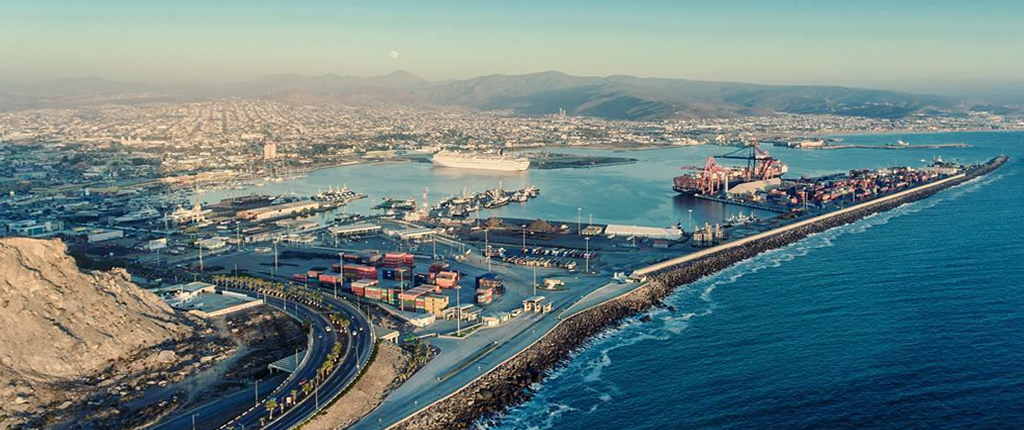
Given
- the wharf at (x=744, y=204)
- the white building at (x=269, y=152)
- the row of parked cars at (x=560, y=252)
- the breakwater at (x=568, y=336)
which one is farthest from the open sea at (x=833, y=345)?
the white building at (x=269, y=152)

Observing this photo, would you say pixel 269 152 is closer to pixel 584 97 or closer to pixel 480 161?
pixel 480 161

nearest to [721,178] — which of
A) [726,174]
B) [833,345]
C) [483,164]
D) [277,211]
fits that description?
[726,174]

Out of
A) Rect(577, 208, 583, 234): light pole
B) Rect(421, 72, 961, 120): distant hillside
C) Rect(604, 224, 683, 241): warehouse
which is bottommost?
Rect(577, 208, 583, 234): light pole

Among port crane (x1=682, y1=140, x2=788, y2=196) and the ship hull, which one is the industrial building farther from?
the ship hull

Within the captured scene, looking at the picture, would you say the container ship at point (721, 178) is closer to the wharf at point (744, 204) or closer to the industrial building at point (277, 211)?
the wharf at point (744, 204)

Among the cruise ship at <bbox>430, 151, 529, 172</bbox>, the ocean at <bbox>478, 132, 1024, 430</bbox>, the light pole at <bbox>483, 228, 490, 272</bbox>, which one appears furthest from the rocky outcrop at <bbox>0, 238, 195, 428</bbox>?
the cruise ship at <bbox>430, 151, 529, 172</bbox>

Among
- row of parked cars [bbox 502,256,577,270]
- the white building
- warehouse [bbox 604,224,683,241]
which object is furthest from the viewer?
the white building
